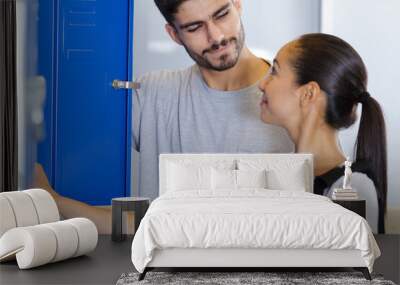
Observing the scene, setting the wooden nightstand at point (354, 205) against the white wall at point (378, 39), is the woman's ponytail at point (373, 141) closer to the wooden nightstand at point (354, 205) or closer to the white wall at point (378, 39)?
the white wall at point (378, 39)

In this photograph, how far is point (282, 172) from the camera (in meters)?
6.40

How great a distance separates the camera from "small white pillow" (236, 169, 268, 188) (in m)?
6.20

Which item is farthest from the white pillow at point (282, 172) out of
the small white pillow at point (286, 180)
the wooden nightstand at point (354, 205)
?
the wooden nightstand at point (354, 205)

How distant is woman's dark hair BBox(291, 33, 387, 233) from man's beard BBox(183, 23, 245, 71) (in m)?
0.65

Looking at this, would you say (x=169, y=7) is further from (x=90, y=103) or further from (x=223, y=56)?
(x=90, y=103)

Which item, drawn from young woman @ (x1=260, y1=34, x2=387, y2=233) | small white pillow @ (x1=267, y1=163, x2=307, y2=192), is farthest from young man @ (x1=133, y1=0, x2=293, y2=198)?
small white pillow @ (x1=267, y1=163, x2=307, y2=192)

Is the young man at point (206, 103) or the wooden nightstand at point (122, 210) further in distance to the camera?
the young man at point (206, 103)

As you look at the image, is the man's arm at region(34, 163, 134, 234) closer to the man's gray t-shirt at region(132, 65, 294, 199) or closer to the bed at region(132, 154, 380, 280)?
the man's gray t-shirt at region(132, 65, 294, 199)

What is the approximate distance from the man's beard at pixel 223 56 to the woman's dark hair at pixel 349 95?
652 millimetres

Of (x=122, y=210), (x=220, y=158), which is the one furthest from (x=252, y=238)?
(x=220, y=158)

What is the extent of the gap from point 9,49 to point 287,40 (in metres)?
2.89

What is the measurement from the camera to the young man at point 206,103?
7.08 metres

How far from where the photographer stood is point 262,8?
280 inches

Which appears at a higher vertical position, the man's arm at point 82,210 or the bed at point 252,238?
the bed at point 252,238
